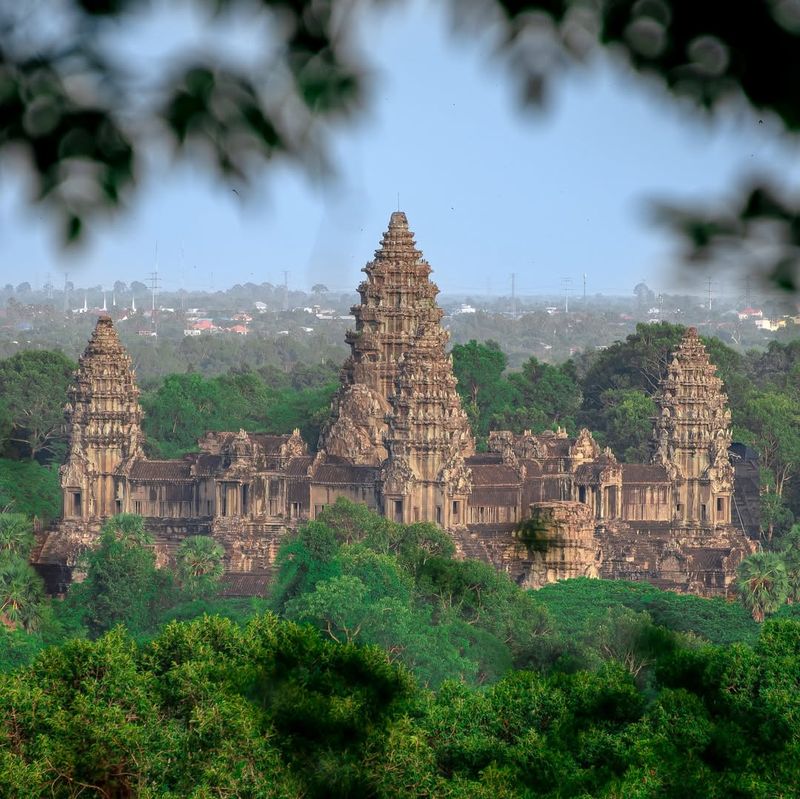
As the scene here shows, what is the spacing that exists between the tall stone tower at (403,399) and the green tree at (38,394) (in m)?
25.2

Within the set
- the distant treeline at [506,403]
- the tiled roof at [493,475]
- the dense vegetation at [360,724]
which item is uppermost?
the distant treeline at [506,403]

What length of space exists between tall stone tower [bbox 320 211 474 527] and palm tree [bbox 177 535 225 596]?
7.91 metres

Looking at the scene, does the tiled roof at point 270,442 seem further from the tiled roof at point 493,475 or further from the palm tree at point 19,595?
the palm tree at point 19,595

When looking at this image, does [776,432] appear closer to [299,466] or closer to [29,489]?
[299,466]

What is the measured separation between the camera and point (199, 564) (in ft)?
238

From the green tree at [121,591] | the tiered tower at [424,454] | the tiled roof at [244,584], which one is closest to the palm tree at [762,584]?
the tiled roof at [244,584]

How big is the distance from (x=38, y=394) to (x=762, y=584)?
58.0m

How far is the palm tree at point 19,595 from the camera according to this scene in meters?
61.3

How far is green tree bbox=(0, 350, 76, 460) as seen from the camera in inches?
4515

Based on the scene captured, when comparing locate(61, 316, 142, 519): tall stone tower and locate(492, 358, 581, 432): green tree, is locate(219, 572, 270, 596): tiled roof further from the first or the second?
locate(492, 358, 581, 432): green tree

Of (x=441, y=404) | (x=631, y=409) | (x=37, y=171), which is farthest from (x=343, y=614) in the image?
(x=631, y=409)

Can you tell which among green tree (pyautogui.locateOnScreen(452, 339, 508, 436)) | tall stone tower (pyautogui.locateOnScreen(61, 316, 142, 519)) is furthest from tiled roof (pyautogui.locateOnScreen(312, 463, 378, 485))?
green tree (pyautogui.locateOnScreen(452, 339, 508, 436))

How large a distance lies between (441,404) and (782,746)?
4770 cm

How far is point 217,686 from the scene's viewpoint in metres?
35.5
